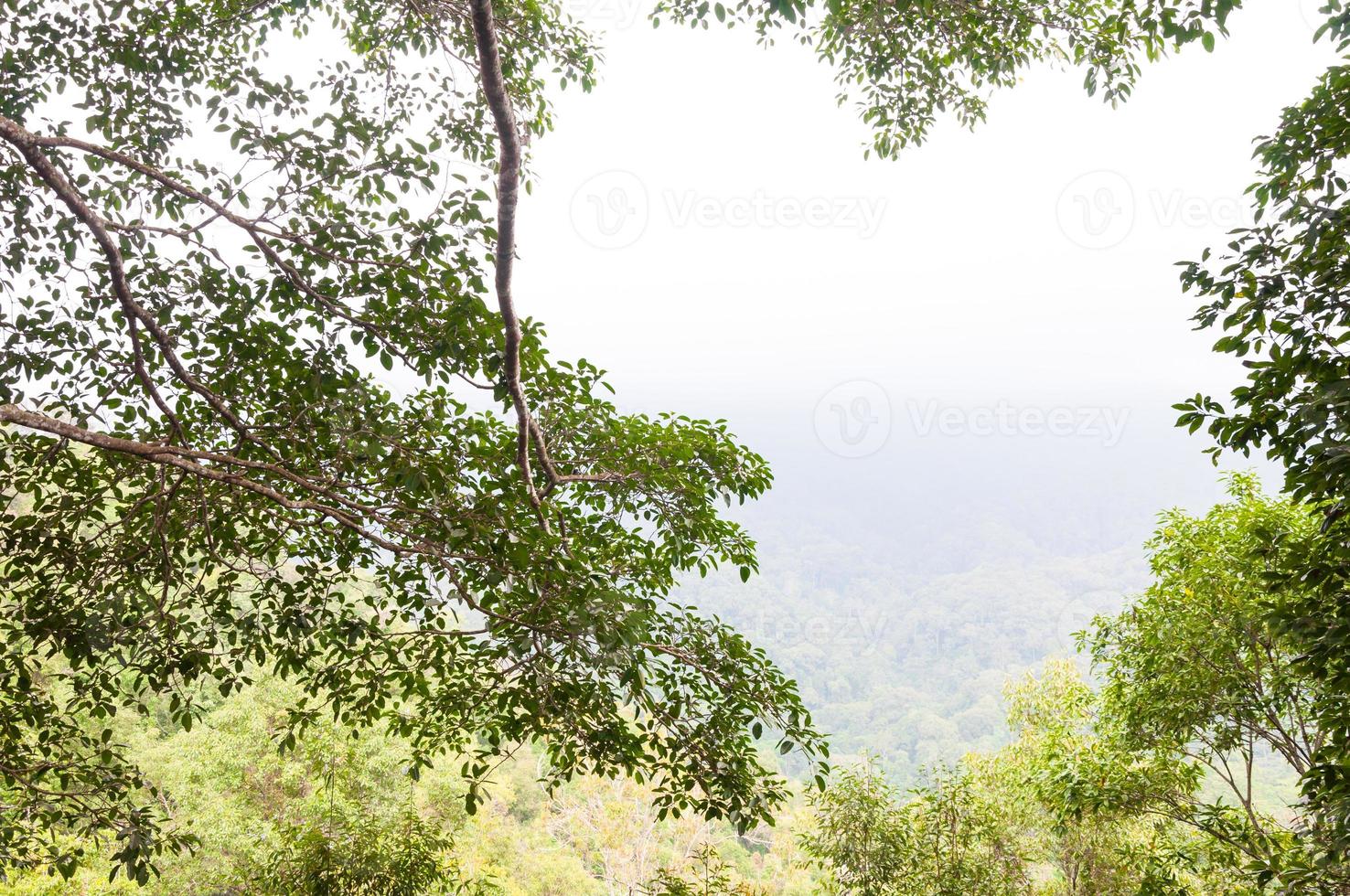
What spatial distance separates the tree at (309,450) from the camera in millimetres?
2641

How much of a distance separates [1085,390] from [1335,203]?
722ft

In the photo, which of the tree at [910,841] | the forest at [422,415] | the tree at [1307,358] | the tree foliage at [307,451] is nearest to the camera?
the tree at [1307,358]

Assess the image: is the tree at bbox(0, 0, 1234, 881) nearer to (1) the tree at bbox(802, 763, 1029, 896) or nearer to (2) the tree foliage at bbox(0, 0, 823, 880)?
(2) the tree foliage at bbox(0, 0, 823, 880)

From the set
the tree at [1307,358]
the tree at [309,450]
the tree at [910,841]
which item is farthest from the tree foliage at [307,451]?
the tree at [910,841]

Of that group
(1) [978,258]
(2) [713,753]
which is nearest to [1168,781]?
(2) [713,753]

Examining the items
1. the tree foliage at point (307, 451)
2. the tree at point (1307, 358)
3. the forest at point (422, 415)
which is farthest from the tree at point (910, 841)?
the tree at point (1307, 358)

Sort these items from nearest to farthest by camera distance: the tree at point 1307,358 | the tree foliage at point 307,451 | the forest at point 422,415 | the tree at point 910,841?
the tree at point 1307,358 → the forest at point 422,415 → the tree foliage at point 307,451 → the tree at point 910,841

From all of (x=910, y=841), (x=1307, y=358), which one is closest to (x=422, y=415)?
(x=1307, y=358)

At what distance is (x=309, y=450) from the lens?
9.91 feet

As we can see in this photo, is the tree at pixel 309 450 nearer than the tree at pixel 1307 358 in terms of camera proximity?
No

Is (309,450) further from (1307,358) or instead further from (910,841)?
(910,841)

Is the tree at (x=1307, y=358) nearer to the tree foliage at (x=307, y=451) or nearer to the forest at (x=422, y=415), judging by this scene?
the forest at (x=422, y=415)

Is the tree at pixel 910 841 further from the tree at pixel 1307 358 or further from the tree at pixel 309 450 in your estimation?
the tree at pixel 1307 358

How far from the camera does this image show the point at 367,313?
2928 mm
